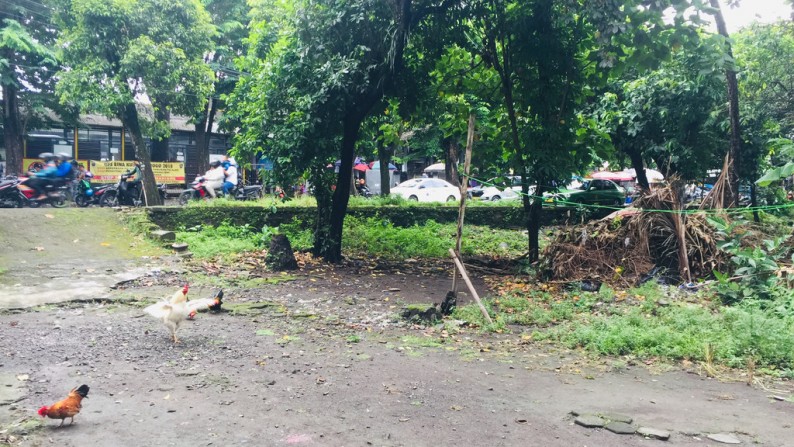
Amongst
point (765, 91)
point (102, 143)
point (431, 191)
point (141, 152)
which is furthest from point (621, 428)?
point (102, 143)

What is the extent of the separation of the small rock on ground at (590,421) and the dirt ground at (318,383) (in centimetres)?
7

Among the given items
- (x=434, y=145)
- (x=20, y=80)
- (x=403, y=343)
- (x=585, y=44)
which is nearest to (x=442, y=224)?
(x=585, y=44)

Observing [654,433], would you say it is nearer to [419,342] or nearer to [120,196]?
[419,342]

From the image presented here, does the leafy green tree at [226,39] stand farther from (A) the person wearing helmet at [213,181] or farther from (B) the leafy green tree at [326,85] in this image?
(B) the leafy green tree at [326,85]

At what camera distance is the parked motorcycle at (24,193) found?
13.9 meters

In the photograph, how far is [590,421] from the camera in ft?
13.7

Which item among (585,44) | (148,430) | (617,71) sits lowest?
(148,430)

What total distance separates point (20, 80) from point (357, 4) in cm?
1706

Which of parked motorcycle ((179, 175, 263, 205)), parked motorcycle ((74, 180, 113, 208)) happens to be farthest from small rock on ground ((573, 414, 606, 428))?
parked motorcycle ((74, 180, 113, 208))

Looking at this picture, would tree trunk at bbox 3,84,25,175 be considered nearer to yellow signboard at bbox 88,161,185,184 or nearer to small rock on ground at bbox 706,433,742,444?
yellow signboard at bbox 88,161,185,184

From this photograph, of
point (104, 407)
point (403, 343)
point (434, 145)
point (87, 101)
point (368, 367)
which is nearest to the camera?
point (104, 407)

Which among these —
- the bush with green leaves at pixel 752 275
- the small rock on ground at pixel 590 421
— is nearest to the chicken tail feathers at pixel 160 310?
the small rock on ground at pixel 590 421

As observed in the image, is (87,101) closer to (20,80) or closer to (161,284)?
(20,80)

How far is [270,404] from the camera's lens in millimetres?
4422
